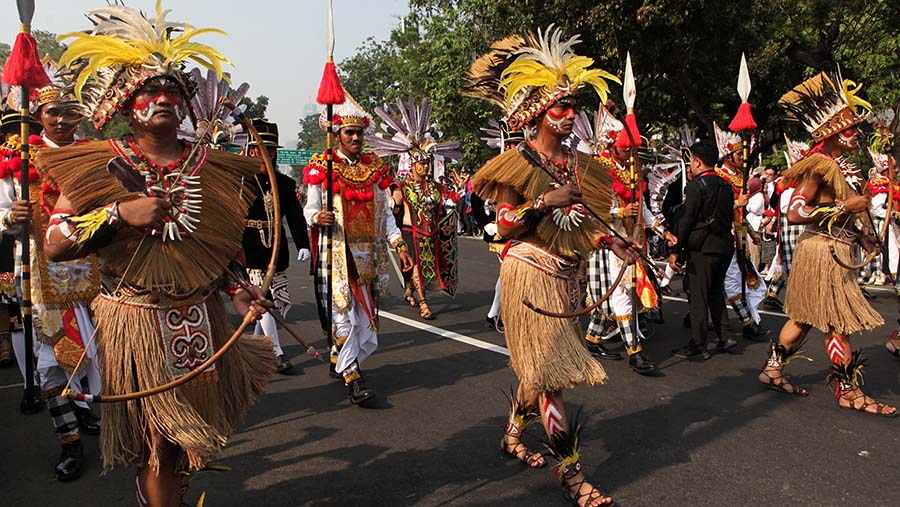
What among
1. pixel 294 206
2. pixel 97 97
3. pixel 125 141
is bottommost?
pixel 294 206

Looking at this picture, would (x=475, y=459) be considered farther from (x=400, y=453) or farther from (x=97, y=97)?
(x=97, y=97)

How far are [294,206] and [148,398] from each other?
3.98 m

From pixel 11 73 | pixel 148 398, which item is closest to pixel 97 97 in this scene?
pixel 11 73

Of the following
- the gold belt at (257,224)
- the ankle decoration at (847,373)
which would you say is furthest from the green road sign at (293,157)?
the ankle decoration at (847,373)

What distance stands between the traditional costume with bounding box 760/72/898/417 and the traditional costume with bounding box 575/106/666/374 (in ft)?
4.34

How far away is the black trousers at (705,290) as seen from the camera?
6848 millimetres

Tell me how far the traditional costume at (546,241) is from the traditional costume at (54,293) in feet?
9.29

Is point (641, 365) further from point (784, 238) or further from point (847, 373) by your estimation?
point (784, 238)

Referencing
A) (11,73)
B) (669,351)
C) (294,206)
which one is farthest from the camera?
(669,351)

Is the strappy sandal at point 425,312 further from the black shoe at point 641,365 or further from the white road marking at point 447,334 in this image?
the black shoe at point 641,365

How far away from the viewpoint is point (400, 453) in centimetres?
453

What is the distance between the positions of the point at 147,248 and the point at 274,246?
0.51 meters

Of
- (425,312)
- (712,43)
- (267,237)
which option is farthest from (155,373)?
(712,43)

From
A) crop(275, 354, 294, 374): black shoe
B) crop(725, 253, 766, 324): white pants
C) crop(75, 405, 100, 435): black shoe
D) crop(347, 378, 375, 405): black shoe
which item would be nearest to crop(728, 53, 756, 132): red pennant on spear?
crop(725, 253, 766, 324): white pants
